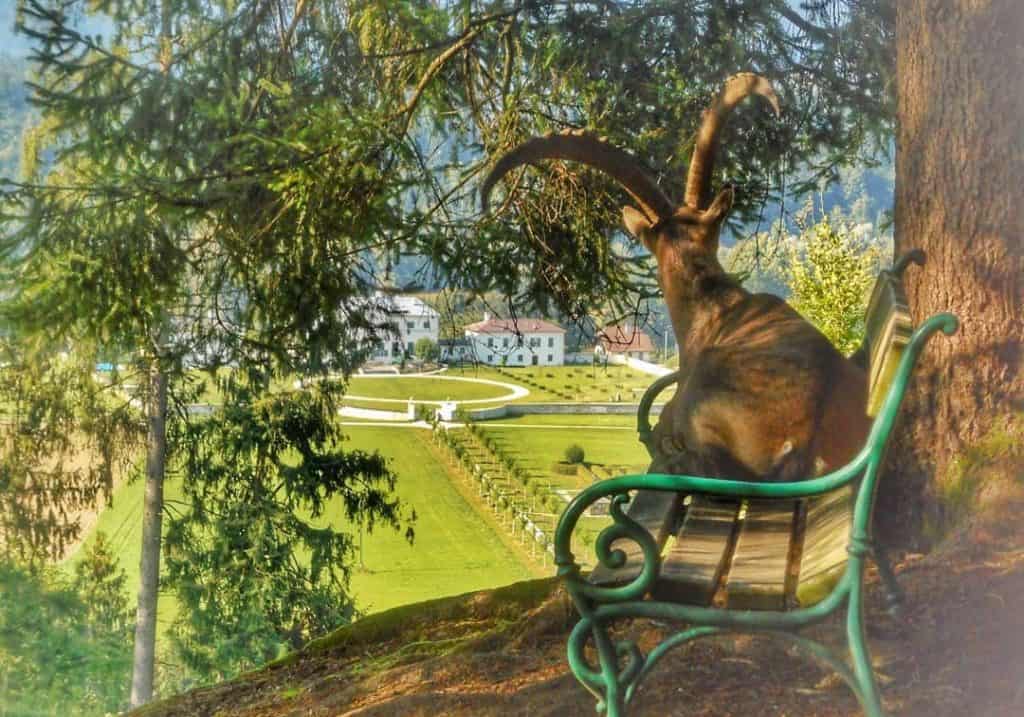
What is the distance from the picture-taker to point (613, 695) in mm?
1478

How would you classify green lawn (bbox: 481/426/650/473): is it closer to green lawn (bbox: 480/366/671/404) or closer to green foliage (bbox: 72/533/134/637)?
Result: green lawn (bbox: 480/366/671/404)

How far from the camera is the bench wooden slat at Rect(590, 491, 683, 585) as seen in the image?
1.48 metres

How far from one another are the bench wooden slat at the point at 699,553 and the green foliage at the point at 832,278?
3235 mm

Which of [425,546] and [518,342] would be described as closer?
[518,342]

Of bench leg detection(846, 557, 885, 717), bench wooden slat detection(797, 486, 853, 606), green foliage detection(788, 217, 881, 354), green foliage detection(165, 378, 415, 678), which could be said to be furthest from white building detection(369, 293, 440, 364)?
bench leg detection(846, 557, 885, 717)

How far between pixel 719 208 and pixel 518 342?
2.19 meters

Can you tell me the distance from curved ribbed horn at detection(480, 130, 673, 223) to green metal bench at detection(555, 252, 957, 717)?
0.80 m

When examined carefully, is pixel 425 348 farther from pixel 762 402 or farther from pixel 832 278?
pixel 762 402

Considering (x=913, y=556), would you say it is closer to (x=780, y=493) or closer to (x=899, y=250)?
(x=899, y=250)

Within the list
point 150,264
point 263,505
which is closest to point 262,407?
point 263,505

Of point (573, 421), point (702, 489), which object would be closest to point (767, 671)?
point (702, 489)

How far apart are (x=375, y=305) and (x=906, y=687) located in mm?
3007

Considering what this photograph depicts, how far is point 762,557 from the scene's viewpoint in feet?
5.14

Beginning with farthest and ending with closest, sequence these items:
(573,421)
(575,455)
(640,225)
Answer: (573,421)
(575,455)
(640,225)
